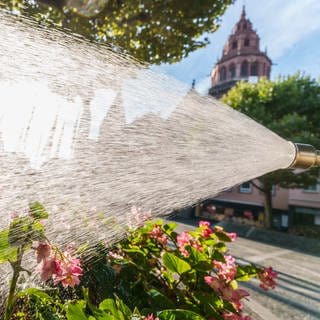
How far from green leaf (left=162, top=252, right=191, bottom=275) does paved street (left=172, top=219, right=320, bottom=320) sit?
183 cm

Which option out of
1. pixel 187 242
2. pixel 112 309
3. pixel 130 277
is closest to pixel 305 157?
pixel 187 242

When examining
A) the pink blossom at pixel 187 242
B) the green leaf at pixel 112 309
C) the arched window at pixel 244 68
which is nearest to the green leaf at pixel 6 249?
the green leaf at pixel 112 309

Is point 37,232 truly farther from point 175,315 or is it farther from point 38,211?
point 175,315

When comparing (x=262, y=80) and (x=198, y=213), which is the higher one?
(x=262, y=80)

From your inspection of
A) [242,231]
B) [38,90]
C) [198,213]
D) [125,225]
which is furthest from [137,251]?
[198,213]

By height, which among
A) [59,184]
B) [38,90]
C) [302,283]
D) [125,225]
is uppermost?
[38,90]

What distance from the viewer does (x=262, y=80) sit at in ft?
72.7

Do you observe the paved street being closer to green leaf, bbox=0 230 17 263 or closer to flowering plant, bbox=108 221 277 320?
flowering plant, bbox=108 221 277 320

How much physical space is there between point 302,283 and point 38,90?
28.8 ft

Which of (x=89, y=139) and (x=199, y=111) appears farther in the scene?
(x=199, y=111)

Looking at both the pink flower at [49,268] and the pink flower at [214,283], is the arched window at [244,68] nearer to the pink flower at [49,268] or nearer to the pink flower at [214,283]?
the pink flower at [214,283]

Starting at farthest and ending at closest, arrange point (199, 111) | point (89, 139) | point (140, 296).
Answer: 1. point (199, 111)
2. point (140, 296)
3. point (89, 139)

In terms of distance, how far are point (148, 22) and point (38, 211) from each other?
24.4ft

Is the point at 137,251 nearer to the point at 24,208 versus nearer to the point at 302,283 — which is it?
the point at 24,208
